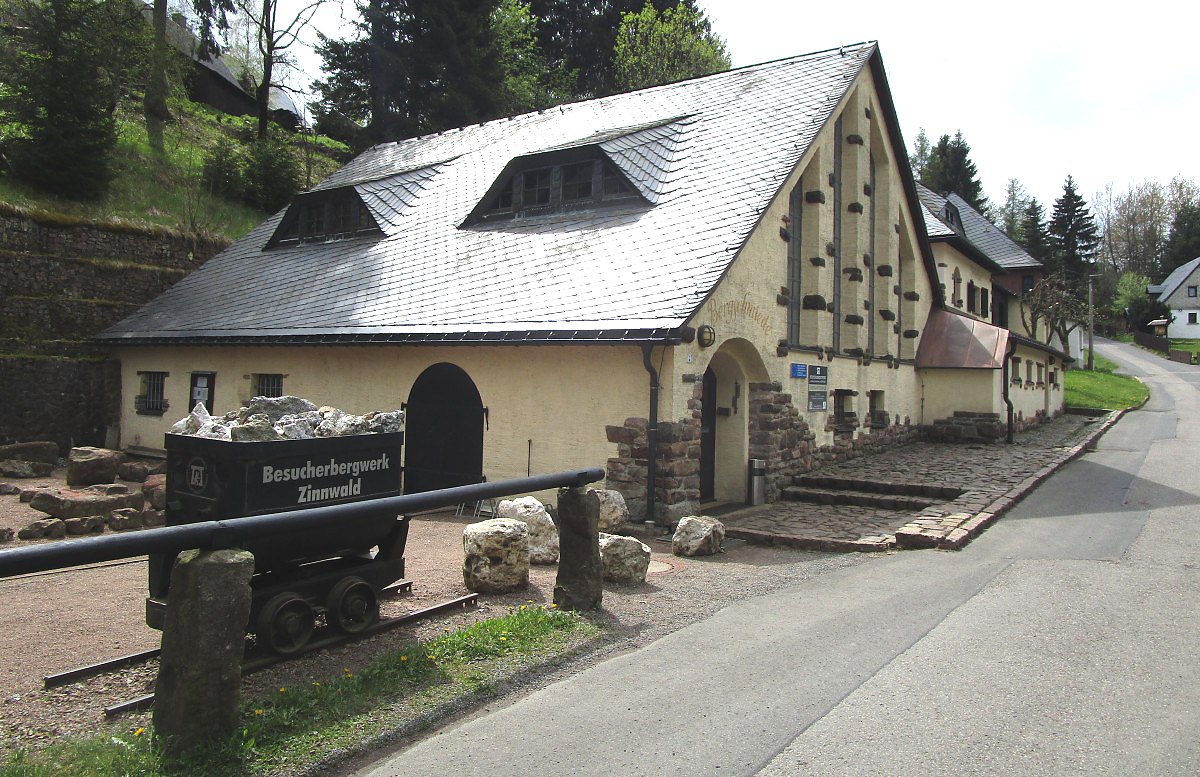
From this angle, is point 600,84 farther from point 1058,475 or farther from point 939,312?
point 1058,475

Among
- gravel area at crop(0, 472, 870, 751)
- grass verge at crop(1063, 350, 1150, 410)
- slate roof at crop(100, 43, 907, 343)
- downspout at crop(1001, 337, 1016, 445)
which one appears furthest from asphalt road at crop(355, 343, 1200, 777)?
grass verge at crop(1063, 350, 1150, 410)

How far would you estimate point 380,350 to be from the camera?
14.2 m

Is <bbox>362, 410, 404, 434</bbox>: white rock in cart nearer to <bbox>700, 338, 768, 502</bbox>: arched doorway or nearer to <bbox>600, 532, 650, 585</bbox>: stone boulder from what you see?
<bbox>600, 532, 650, 585</bbox>: stone boulder

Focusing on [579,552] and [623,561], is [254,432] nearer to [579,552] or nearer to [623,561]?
[579,552]

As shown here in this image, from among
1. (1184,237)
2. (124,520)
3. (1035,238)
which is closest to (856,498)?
(124,520)

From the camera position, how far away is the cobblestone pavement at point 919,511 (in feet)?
33.1

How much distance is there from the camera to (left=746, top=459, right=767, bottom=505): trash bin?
13.1 metres

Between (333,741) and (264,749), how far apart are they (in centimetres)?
34

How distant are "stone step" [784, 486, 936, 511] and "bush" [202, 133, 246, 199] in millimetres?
22745

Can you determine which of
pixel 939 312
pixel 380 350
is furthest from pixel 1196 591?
pixel 939 312

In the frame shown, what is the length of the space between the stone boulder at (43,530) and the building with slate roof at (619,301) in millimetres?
5204

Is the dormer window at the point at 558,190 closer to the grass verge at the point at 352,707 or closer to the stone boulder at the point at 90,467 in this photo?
the stone boulder at the point at 90,467

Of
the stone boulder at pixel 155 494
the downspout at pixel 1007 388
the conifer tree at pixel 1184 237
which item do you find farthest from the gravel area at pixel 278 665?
the conifer tree at pixel 1184 237

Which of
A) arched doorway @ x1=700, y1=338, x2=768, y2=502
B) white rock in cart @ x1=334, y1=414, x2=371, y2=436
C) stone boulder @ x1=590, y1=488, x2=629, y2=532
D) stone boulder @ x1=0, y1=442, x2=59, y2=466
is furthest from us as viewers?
stone boulder @ x1=0, y1=442, x2=59, y2=466
